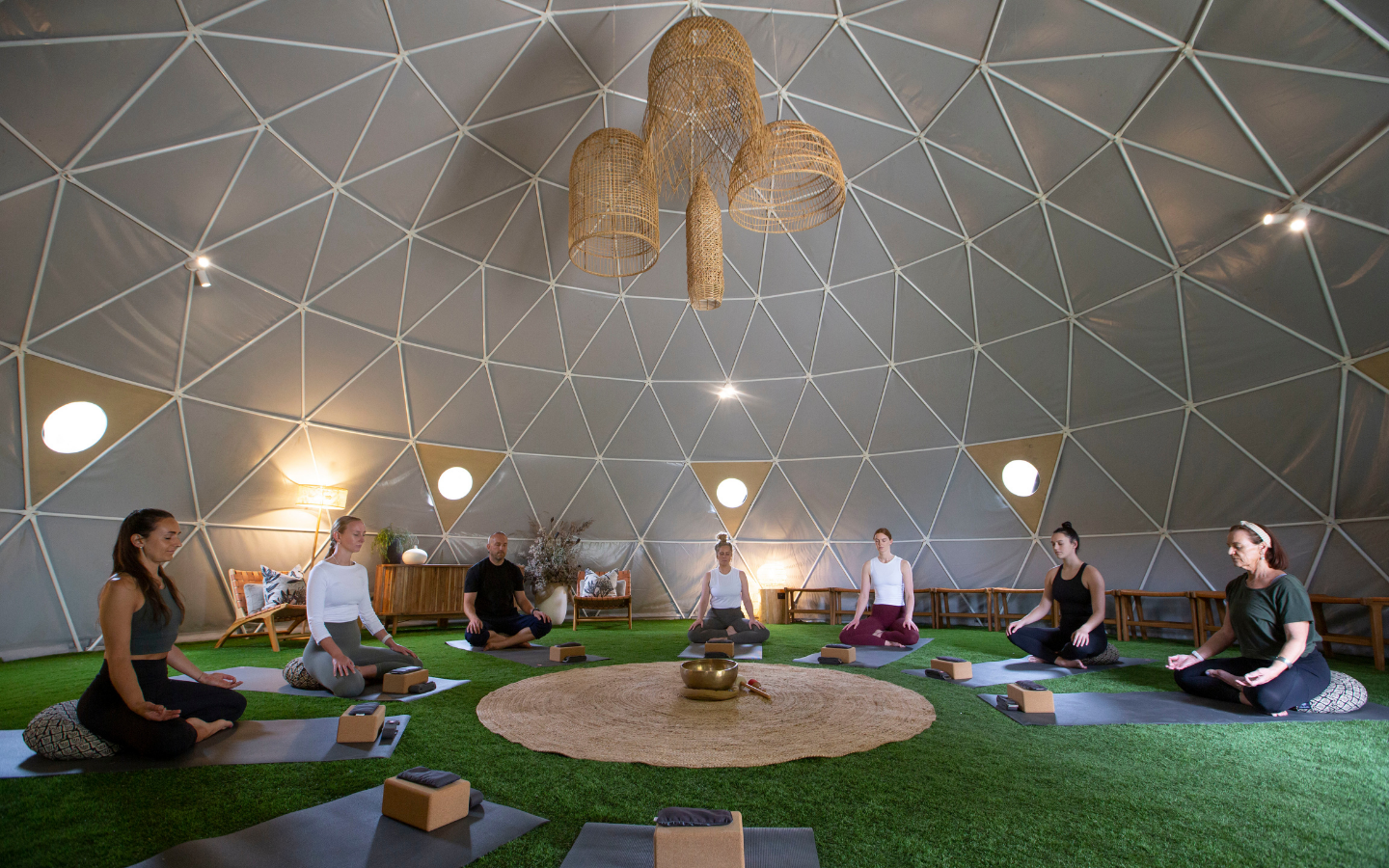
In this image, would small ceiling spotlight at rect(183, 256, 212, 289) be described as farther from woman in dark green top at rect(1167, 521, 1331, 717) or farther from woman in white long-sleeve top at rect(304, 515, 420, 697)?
woman in dark green top at rect(1167, 521, 1331, 717)

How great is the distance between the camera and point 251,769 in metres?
3.60

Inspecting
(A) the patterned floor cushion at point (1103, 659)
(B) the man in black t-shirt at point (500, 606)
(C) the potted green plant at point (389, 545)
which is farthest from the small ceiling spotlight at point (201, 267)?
(A) the patterned floor cushion at point (1103, 659)

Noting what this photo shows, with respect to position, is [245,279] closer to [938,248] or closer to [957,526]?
[938,248]

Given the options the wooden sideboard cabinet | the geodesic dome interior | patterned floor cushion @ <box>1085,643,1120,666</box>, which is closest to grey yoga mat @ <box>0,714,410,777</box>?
the geodesic dome interior

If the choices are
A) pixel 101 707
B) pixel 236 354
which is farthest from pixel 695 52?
pixel 236 354

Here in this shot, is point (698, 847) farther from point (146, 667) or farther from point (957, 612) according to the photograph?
point (957, 612)

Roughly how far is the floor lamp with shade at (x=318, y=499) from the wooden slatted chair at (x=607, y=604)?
4.89 meters

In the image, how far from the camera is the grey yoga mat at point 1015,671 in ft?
21.8

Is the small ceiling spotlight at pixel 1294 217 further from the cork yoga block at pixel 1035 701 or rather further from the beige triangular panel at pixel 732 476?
the beige triangular panel at pixel 732 476

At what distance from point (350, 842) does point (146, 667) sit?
252 centimetres

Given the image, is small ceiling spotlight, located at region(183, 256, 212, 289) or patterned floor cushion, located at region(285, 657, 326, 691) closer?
patterned floor cushion, located at region(285, 657, 326, 691)

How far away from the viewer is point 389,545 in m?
13.1

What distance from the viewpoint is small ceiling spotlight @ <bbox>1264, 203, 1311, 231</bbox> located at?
808 cm

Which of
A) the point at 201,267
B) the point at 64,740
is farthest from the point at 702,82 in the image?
the point at 201,267
